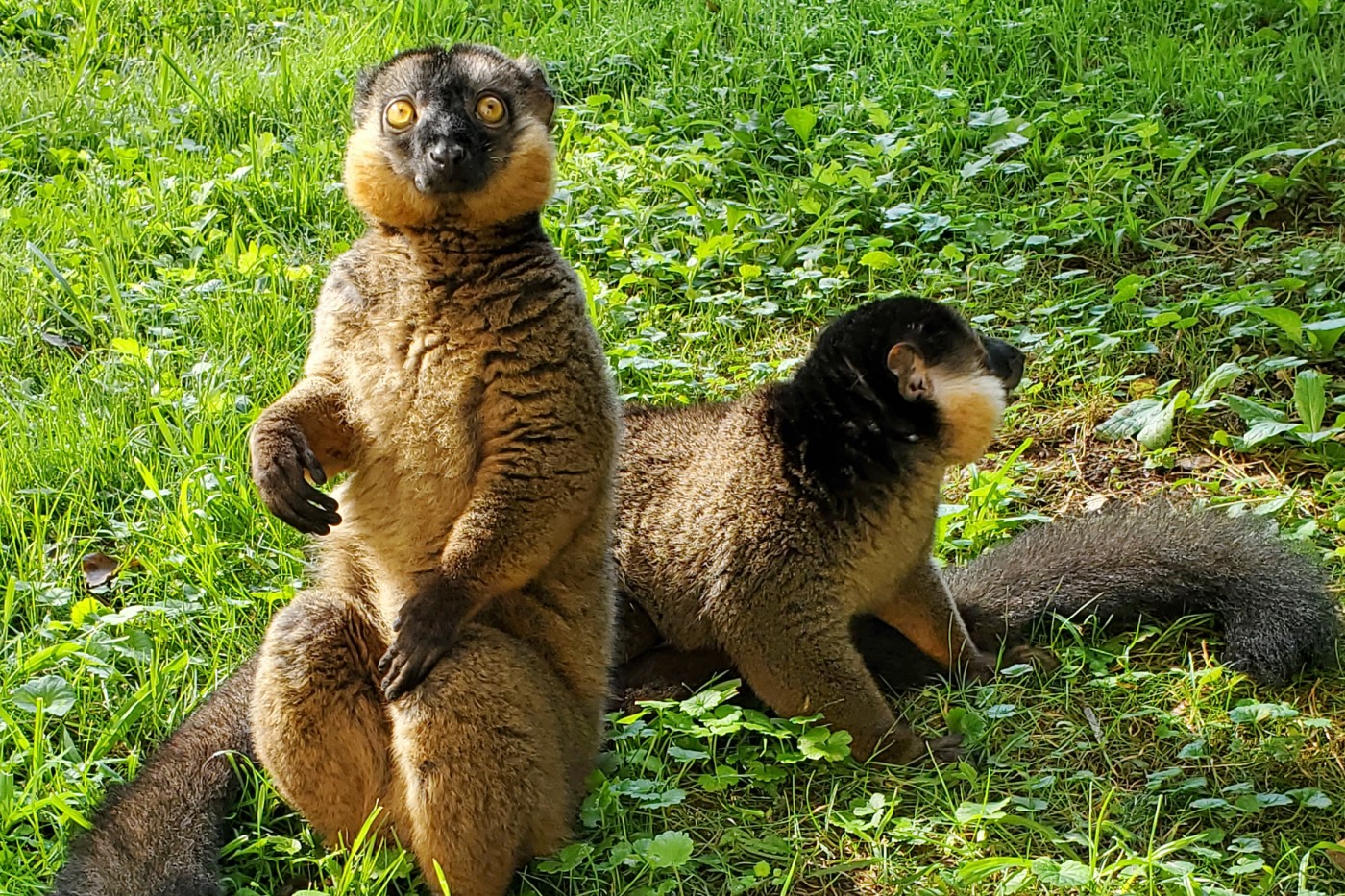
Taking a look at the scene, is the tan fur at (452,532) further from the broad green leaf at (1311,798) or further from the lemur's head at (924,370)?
the broad green leaf at (1311,798)

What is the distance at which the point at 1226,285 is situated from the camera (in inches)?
224

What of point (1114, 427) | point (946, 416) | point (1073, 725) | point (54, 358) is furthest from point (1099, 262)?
point (54, 358)

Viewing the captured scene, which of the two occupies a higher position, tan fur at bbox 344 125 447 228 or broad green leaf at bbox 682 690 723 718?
tan fur at bbox 344 125 447 228

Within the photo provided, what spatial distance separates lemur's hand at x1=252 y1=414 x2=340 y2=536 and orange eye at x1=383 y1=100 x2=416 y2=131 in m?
0.78

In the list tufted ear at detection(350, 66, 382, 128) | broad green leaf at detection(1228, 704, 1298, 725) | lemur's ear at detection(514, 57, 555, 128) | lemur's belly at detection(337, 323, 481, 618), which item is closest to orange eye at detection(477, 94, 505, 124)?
lemur's ear at detection(514, 57, 555, 128)

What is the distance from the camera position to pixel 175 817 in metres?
3.40

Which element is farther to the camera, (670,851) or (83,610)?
(83,610)

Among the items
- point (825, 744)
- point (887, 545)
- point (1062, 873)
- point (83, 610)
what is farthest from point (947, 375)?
point (83, 610)

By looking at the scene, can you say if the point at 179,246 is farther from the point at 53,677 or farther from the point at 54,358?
the point at 53,677

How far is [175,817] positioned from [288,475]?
86cm

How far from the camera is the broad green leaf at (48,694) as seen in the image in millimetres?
3816

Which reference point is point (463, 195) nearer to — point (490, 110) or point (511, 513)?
point (490, 110)

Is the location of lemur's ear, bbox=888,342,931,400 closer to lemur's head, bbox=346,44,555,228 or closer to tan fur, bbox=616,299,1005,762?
tan fur, bbox=616,299,1005,762

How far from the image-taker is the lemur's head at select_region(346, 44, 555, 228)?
3441mm
